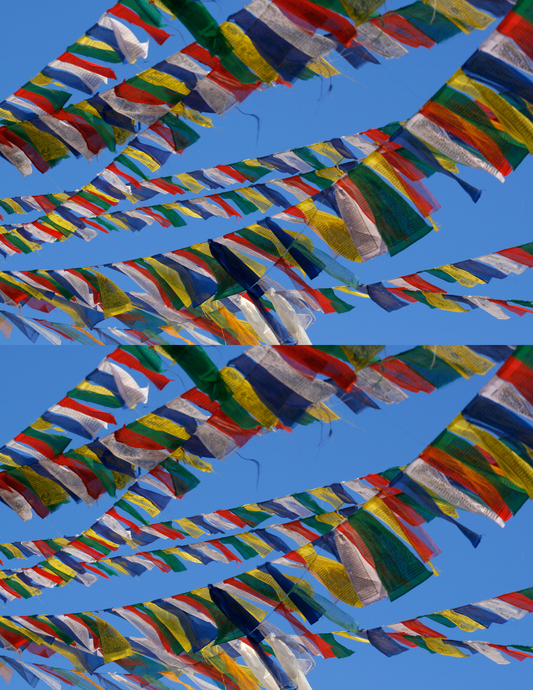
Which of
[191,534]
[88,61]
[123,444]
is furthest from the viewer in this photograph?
[191,534]

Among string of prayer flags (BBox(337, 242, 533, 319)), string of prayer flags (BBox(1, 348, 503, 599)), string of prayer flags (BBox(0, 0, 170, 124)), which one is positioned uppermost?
string of prayer flags (BBox(337, 242, 533, 319))

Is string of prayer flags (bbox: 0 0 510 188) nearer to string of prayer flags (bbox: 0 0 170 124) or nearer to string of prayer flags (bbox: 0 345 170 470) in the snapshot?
string of prayer flags (bbox: 0 0 170 124)

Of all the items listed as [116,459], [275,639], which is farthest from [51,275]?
[275,639]

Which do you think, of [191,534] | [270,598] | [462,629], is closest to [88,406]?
[270,598]

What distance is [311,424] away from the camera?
2.95m

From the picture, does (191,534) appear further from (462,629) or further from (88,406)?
(462,629)

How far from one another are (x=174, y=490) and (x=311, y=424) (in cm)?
123

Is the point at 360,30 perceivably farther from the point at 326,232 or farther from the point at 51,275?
the point at 51,275

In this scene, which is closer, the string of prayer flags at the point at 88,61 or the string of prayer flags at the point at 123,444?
the string of prayer flags at the point at 123,444

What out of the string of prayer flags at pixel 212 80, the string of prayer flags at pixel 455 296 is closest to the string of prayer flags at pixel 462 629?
the string of prayer flags at pixel 455 296

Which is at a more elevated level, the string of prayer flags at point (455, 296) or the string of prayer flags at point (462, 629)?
the string of prayer flags at point (455, 296)

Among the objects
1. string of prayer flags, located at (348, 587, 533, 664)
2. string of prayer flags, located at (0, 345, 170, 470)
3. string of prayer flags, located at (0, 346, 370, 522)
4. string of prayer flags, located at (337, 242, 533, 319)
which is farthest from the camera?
string of prayer flags, located at (337, 242, 533, 319)

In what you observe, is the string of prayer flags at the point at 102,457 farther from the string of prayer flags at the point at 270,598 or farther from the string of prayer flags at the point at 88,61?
the string of prayer flags at the point at 88,61

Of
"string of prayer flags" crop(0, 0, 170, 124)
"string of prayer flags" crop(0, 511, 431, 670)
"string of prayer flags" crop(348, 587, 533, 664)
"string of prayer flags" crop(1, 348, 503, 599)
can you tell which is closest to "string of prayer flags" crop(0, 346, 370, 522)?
"string of prayer flags" crop(1, 348, 503, 599)
